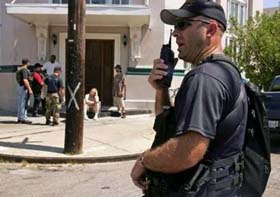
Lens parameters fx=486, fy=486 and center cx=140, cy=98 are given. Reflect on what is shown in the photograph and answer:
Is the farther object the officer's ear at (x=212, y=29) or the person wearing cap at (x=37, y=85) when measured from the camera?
the person wearing cap at (x=37, y=85)

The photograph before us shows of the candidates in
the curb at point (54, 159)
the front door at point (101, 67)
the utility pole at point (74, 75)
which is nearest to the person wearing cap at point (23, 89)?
the front door at point (101, 67)

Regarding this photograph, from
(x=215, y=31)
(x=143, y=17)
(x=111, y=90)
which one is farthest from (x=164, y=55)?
(x=111, y=90)

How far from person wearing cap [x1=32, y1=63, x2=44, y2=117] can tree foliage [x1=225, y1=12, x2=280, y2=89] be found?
7.17m

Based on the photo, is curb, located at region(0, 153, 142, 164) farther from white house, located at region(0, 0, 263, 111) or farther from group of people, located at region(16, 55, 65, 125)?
white house, located at region(0, 0, 263, 111)

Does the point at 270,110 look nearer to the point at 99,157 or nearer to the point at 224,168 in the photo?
the point at 99,157

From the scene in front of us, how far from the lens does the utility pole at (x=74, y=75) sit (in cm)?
957

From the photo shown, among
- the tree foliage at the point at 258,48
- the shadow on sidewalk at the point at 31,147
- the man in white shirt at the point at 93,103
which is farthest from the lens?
the tree foliage at the point at 258,48

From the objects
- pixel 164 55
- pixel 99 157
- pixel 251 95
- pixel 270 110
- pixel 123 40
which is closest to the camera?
pixel 251 95

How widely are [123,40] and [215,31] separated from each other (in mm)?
14919

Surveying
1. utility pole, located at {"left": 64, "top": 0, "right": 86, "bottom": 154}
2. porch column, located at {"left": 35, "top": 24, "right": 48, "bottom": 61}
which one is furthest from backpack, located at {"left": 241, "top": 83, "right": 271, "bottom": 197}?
porch column, located at {"left": 35, "top": 24, "right": 48, "bottom": 61}

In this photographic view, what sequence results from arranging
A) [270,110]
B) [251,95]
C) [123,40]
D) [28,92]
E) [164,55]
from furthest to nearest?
[123,40]
[28,92]
[270,110]
[164,55]
[251,95]

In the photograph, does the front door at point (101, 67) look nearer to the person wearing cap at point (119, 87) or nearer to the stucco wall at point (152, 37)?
the stucco wall at point (152, 37)

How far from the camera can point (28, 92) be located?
13867 mm

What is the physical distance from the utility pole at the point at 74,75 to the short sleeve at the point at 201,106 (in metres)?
7.52
